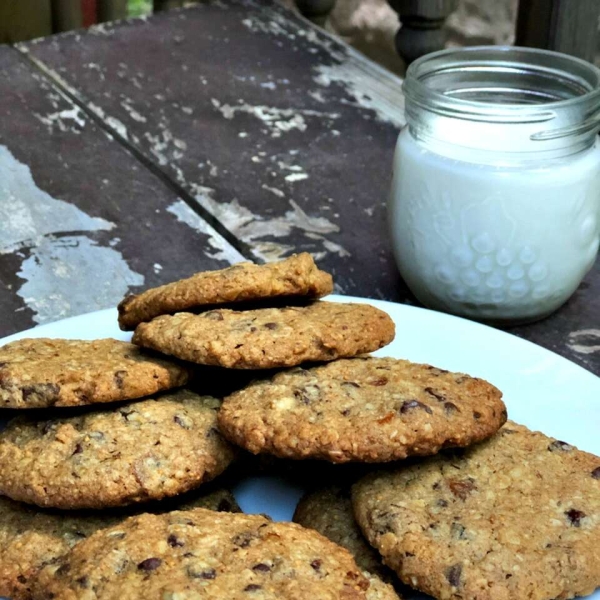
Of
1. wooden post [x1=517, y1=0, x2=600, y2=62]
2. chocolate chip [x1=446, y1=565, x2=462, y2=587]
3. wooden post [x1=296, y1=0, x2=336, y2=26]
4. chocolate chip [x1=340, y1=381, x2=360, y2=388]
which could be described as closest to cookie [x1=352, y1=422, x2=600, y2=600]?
chocolate chip [x1=446, y1=565, x2=462, y2=587]

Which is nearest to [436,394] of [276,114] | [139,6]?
[276,114]

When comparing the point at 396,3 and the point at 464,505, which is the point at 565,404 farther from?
the point at 396,3

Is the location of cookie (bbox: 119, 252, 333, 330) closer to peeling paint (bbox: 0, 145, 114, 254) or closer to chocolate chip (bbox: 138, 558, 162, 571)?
chocolate chip (bbox: 138, 558, 162, 571)

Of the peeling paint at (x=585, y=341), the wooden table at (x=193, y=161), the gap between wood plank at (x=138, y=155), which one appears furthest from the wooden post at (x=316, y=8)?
the peeling paint at (x=585, y=341)

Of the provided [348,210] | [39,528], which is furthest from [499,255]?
[39,528]

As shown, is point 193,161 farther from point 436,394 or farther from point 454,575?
point 454,575

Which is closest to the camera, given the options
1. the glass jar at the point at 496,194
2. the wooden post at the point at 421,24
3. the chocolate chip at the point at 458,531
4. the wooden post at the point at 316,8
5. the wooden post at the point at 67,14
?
the chocolate chip at the point at 458,531

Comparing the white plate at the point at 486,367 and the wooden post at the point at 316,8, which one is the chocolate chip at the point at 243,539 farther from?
the wooden post at the point at 316,8

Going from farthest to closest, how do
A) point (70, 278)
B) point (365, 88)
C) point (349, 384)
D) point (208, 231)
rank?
1. point (365, 88)
2. point (208, 231)
3. point (70, 278)
4. point (349, 384)
